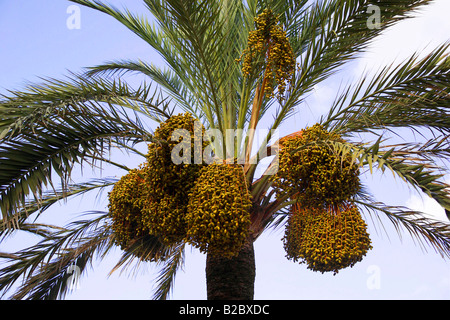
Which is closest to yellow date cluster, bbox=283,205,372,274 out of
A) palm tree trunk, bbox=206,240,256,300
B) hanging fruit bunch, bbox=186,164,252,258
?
palm tree trunk, bbox=206,240,256,300

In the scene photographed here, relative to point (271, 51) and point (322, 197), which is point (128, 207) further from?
point (271, 51)

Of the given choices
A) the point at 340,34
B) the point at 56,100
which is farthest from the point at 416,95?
the point at 56,100

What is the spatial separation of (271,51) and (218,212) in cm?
194

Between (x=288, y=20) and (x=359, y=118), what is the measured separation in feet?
5.63

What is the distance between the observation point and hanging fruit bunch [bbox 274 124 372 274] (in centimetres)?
491

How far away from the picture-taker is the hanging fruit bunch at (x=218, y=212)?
461 cm

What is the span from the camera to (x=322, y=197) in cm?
499

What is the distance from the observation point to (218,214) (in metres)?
4.62

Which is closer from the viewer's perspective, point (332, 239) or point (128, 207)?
point (332, 239)

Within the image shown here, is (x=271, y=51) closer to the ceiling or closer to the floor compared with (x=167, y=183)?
closer to the ceiling

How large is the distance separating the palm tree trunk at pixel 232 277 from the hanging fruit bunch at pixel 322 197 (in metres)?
0.69

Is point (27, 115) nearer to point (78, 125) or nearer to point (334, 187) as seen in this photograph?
point (78, 125)

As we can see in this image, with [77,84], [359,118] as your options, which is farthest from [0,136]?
[359,118]
